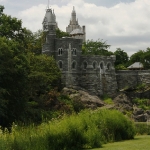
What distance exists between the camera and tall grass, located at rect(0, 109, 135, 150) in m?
17.2

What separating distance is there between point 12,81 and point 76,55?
902 inches

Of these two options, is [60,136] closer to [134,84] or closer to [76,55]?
[76,55]

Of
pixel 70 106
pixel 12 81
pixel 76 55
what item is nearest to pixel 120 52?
pixel 76 55

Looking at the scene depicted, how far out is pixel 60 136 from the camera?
18984 millimetres

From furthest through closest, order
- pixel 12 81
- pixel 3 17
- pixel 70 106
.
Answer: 1. pixel 70 106
2. pixel 3 17
3. pixel 12 81

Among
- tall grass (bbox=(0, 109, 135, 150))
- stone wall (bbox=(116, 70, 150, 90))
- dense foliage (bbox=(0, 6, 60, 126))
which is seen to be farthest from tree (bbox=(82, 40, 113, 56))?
tall grass (bbox=(0, 109, 135, 150))

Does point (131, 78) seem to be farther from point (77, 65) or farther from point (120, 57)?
point (120, 57)

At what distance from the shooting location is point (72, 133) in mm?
19547

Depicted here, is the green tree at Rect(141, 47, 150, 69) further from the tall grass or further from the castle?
the tall grass

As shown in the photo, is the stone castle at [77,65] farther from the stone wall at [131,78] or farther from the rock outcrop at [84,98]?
the stone wall at [131,78]

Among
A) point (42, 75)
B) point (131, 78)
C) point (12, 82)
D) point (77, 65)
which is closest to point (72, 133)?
point (12, 82)

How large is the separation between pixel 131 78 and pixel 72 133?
44.9 m

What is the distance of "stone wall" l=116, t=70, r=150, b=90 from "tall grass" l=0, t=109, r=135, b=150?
38.7m

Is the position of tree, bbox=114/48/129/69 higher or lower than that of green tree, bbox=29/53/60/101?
higher
